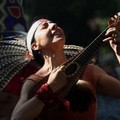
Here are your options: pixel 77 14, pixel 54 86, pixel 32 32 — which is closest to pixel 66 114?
pixel 54 86

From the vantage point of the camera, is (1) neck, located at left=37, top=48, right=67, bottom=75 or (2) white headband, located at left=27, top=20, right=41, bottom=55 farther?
(2) white headband, located at left=27, top=20, right=41, bottom=55

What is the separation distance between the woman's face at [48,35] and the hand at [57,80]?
9.1 inches

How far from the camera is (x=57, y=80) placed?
3273 mm

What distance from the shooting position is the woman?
3.29m

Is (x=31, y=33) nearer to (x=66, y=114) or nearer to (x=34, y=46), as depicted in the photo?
(x=34, y=46)

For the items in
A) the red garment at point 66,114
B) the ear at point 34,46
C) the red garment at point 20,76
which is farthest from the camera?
the red garment at point 20,76

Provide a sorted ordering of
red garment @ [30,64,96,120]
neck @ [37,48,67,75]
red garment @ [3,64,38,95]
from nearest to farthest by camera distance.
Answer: red garment @ [30,64,96,120] → neck @ [37,48,67,75] → red garment @ [3,64,38,95]

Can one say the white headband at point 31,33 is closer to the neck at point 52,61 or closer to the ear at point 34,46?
the ear at point 34,46

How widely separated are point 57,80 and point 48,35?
0.36 metres

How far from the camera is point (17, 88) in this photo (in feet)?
13.0

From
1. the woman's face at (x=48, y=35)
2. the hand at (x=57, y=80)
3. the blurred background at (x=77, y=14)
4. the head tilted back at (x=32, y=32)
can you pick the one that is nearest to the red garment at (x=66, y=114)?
the hand at (x=57, y=80)

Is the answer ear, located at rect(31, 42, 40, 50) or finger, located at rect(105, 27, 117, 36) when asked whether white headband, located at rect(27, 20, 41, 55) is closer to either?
ear, located at rect(31, 42, 40, 50)

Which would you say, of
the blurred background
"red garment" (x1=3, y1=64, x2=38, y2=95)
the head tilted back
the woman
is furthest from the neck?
the blurred background

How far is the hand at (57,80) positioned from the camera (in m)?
3.28
